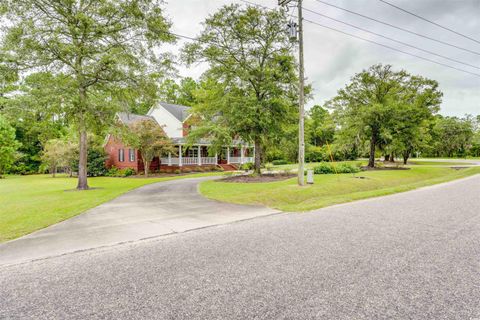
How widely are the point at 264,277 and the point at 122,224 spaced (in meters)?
4.51

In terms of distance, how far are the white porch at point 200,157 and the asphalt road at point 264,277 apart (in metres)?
18.9

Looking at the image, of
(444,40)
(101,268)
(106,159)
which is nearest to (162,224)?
(101,268)

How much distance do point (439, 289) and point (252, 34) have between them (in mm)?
15963

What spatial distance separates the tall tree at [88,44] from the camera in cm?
1195

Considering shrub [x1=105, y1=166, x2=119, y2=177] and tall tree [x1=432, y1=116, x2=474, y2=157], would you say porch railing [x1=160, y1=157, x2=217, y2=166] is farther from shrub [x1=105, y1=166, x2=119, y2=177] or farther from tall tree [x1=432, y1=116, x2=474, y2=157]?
tall tree [x1=432, y1=116, x2=474, y2=157]

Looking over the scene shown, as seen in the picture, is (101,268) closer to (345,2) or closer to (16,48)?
(16,48)

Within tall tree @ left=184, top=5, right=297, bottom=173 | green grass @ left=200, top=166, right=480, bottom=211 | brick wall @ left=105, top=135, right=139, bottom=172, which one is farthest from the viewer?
brick wall @ left=105, top=135, right=139, bottom=172

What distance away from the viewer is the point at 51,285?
132 inches

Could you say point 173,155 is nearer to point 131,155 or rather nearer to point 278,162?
point 131,155

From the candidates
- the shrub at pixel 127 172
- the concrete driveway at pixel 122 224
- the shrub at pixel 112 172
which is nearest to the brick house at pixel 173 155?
the shrub at pixel 127 172

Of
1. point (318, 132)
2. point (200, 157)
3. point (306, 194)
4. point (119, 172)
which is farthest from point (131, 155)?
point (318, 132)

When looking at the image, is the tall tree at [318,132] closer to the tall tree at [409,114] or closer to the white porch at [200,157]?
the white porch at [200,157]

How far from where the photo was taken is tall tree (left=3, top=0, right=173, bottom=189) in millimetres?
11953

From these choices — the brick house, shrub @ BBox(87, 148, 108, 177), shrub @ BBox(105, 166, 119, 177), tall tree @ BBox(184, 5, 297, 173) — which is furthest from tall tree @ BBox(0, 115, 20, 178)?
tall tree @ BBox(184, 5, 297, 173)
